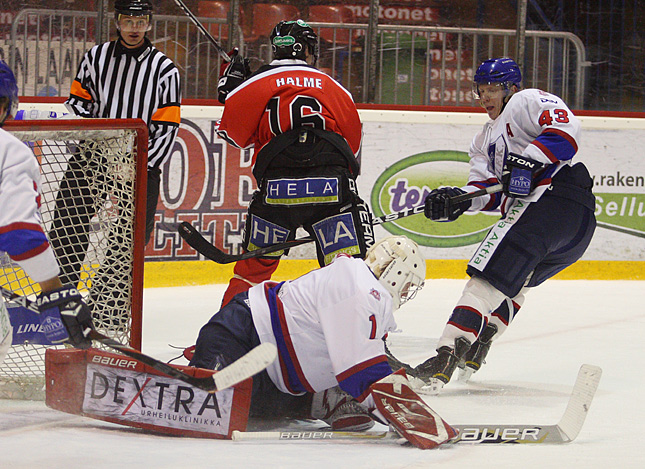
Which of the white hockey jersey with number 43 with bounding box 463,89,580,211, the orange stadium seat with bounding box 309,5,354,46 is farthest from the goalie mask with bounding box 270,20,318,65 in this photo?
the orange stadium seat with bounding box 309,5,354,46

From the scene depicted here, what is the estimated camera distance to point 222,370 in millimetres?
1908

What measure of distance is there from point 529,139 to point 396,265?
1105 millimetres

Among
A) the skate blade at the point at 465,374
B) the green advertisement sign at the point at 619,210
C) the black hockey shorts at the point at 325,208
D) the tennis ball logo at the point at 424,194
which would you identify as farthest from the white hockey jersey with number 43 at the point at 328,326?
the green advertisement sign at the point at 619,210

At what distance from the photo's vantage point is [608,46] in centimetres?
569

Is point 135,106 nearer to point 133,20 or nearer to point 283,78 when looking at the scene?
point 133,20

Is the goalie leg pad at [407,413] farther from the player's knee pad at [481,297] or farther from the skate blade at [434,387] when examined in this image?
the player's knee pad at [481,297]

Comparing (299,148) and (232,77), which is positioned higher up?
(232,77)

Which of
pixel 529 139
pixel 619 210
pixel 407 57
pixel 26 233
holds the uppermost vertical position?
pixel 407 57

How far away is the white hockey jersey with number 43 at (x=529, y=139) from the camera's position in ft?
9.58

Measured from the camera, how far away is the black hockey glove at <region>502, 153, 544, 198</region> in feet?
9.50

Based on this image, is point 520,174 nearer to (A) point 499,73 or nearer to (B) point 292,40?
(A) point 499,73

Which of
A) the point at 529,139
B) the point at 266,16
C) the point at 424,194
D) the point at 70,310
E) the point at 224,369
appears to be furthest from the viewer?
the point at 266,16

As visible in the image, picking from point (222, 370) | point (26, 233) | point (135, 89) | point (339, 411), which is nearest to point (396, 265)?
point (339, 411)

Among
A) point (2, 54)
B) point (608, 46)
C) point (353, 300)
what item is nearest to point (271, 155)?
point (353, 300)
